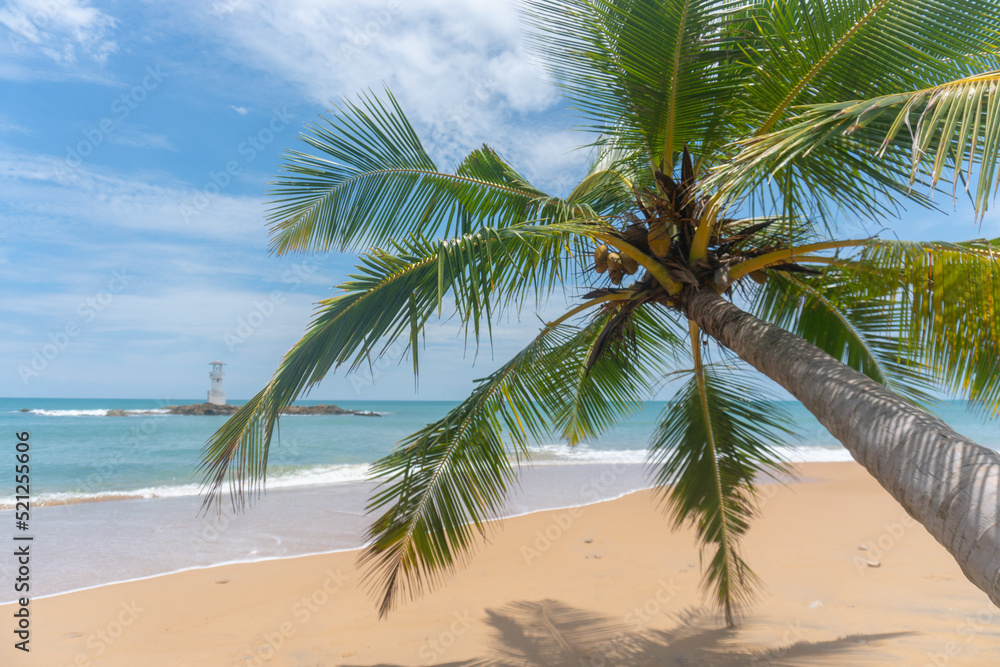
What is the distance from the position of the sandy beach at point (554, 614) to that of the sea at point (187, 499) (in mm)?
883

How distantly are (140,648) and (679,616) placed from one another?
4766 millimetres

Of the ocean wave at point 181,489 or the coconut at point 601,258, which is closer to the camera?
the coconut at point 601,258

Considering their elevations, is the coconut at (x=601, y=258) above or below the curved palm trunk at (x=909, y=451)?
above

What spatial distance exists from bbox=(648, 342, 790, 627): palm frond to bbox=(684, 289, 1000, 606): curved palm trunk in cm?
182

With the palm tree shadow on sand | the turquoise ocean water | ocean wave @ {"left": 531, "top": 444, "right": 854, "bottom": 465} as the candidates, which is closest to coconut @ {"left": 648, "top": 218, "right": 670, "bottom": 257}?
the palm tree shadow on sand

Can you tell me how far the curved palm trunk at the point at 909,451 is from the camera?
5.19 feet

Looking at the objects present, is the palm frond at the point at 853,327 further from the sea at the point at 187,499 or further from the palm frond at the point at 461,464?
the palm frond at the point at 461,464

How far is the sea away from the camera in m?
6.94

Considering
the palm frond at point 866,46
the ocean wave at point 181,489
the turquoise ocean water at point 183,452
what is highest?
the palm frond at point 866,46

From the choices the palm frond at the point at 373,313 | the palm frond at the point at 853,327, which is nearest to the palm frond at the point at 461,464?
the palm frond at the point at 373,313

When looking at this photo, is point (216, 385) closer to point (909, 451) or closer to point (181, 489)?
point (181, 489)

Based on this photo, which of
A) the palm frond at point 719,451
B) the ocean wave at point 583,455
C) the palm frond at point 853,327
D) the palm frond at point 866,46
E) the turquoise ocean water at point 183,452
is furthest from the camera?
the ocean wave at point 583,455

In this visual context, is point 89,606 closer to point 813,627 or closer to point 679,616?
point 679,616

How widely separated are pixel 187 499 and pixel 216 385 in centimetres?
3024
